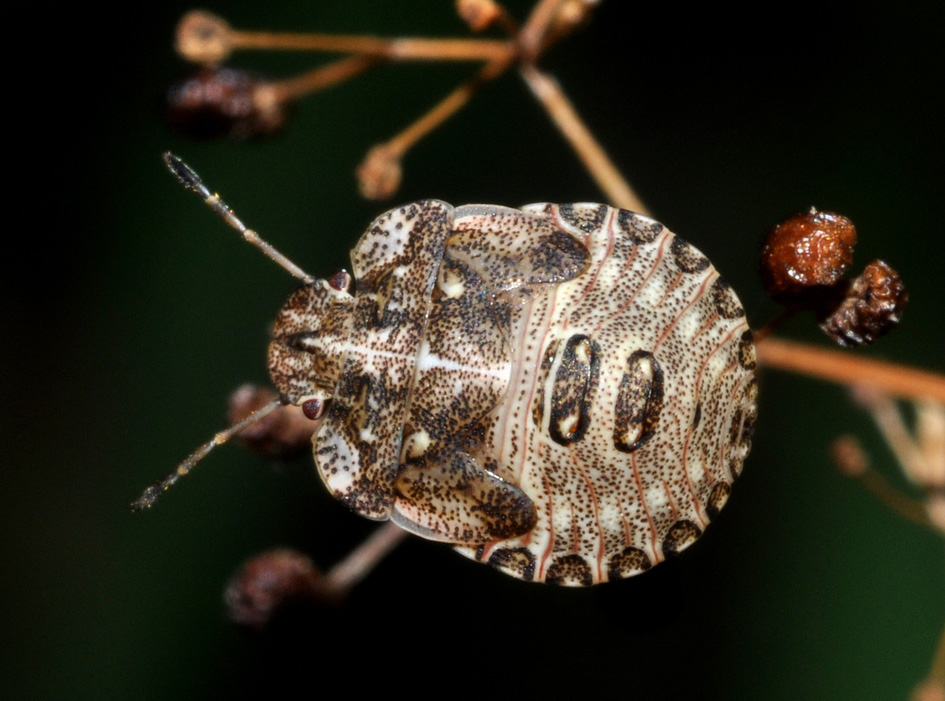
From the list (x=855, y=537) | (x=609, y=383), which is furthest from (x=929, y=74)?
(x=609, y=383)

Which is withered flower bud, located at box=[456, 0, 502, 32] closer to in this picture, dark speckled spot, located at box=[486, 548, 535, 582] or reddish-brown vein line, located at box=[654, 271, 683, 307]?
reddish-brown vein line, located at box=[654, 271, 683, 307]

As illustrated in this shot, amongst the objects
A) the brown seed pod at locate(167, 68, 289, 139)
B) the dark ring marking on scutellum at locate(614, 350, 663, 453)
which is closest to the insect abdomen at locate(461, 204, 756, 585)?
the dark ring marking on scutellum at locate(614, 350, 663, 453)

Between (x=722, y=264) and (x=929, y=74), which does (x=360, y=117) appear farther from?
(x=929, y=74)

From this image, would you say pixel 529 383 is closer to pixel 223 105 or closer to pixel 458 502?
pixel 458 502

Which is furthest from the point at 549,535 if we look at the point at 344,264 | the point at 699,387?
the point at 344,264

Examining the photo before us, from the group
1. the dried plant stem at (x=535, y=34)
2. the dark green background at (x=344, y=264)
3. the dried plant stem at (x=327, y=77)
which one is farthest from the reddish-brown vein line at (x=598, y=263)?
the dark green background at (x=344, y=264)

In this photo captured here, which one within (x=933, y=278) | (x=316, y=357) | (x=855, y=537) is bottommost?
(x=855, y=537)
